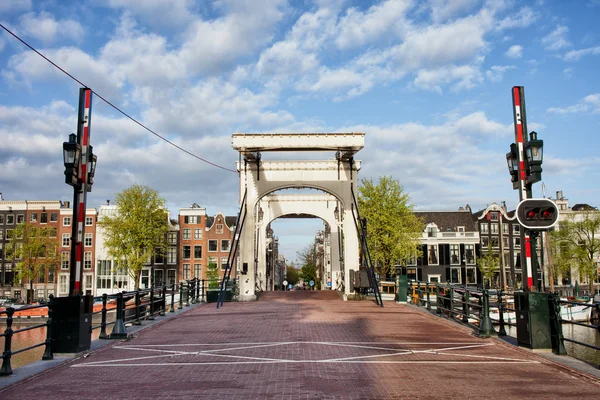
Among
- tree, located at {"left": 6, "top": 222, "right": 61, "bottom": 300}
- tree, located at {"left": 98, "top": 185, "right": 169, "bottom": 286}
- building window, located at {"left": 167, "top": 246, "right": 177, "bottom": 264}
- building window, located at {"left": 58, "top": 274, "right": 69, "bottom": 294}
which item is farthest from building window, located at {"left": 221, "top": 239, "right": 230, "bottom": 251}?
building window, located at {"left": 58, "top": 274, "right": 69, "bottom": 294}

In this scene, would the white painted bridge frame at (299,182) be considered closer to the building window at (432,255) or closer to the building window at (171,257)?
the building window at (432,255)

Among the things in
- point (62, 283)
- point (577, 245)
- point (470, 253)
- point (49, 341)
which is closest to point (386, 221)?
point (470, 253)

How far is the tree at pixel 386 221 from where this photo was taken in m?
38.6

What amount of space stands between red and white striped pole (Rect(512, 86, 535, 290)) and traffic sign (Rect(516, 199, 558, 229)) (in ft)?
1.53

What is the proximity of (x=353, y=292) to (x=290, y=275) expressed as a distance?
10444 centimetres

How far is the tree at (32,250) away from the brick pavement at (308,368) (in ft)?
157

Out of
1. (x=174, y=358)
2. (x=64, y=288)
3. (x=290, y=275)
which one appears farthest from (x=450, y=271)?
(x=290, y=275)

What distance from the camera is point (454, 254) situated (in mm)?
59156

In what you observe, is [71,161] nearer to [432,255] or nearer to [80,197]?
[80,197]

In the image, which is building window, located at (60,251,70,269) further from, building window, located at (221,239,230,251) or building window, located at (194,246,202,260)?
building window, located at (221,239,230,251)

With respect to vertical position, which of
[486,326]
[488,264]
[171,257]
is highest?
[171,257]

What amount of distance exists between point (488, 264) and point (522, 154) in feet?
156

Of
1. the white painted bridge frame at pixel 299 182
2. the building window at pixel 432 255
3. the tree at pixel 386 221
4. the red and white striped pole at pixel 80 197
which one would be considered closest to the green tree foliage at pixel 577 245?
the building window at pixel 432 255

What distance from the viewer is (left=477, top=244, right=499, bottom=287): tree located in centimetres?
5466
